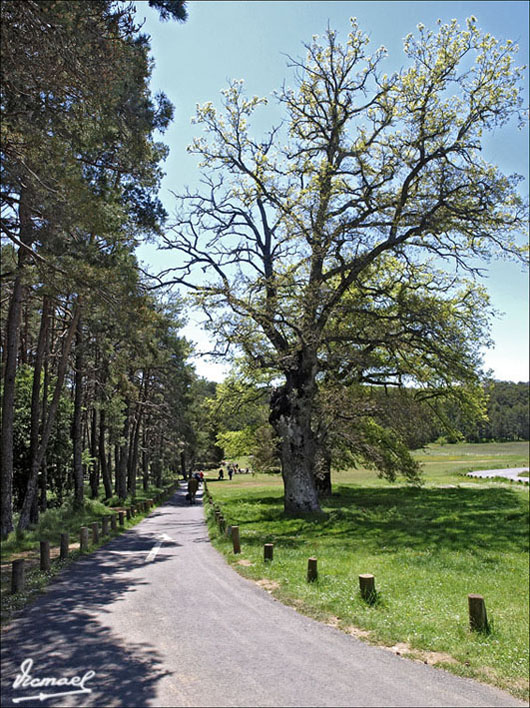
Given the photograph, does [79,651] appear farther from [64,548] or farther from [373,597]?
[64,548]

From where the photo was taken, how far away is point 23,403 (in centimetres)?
2564

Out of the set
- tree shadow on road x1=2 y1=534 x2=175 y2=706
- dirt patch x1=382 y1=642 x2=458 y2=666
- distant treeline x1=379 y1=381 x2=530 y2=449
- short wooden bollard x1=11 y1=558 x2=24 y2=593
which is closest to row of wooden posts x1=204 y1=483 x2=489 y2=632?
dirt patch x1=382 y1=642 x2=458 y2=666

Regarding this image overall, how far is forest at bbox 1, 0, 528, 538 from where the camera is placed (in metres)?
9.77

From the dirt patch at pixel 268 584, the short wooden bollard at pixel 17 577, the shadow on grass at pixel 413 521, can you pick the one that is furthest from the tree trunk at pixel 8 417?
the dirt patch at pixel 268 584

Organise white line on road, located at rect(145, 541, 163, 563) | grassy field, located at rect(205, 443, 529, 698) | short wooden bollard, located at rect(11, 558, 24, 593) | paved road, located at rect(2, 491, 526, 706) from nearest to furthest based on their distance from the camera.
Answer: paved road, located at rect(2, 491, 526, 706)
grassy field, located at rect(205, 443, 529, 698)
short wooden bollard, located at rect(11, 558, 24, 593)
white line on road, located at rect(145, 541, 163, 563)

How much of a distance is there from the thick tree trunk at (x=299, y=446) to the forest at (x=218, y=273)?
0.08 meters

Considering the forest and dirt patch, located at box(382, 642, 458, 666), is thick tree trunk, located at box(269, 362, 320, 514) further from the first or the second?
dirt patch, located at box(382, 642, 458, 666)

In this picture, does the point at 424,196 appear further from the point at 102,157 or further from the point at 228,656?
the point at 228,656

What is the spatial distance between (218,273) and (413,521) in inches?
488

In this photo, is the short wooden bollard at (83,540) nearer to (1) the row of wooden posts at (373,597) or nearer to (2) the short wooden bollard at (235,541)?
(2) the short wooden bollard at (235,541)

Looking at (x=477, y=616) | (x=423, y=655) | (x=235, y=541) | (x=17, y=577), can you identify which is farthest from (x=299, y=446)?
(x=423, y=655)

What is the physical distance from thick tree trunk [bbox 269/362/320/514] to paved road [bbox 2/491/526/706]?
10952 millimetres

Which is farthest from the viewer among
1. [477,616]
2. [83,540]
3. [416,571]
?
[83,540]

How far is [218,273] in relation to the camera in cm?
2259
